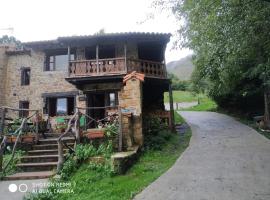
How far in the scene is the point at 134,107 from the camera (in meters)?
10.9

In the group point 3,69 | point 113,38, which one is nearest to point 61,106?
point 3,69

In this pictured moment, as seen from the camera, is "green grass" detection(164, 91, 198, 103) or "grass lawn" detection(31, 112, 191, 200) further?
"green grass" detection(164, 91, 198, 103)

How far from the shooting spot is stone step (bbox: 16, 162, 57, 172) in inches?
378

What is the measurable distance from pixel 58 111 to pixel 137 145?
1070 centimetres

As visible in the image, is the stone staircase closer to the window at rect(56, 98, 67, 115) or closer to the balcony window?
the balcony window

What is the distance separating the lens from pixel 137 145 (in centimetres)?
1074

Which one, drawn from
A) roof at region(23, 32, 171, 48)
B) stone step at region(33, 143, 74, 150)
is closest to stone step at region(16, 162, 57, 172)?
stone step at region(33, 143, 74, 150)

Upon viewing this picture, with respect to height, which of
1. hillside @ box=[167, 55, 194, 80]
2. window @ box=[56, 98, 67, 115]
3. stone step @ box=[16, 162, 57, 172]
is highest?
hillside @ box=[167, 55, 194, 80]

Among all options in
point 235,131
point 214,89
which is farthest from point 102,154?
point 214,89

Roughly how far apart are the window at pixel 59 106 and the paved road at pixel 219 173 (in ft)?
29.9

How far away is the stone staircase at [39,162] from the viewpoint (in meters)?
8.88

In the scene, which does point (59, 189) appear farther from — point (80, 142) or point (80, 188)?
point (80, 142)

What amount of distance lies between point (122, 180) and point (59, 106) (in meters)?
12.9

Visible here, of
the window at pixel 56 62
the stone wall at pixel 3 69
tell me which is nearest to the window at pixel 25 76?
the stone wall at pixel 3 69
